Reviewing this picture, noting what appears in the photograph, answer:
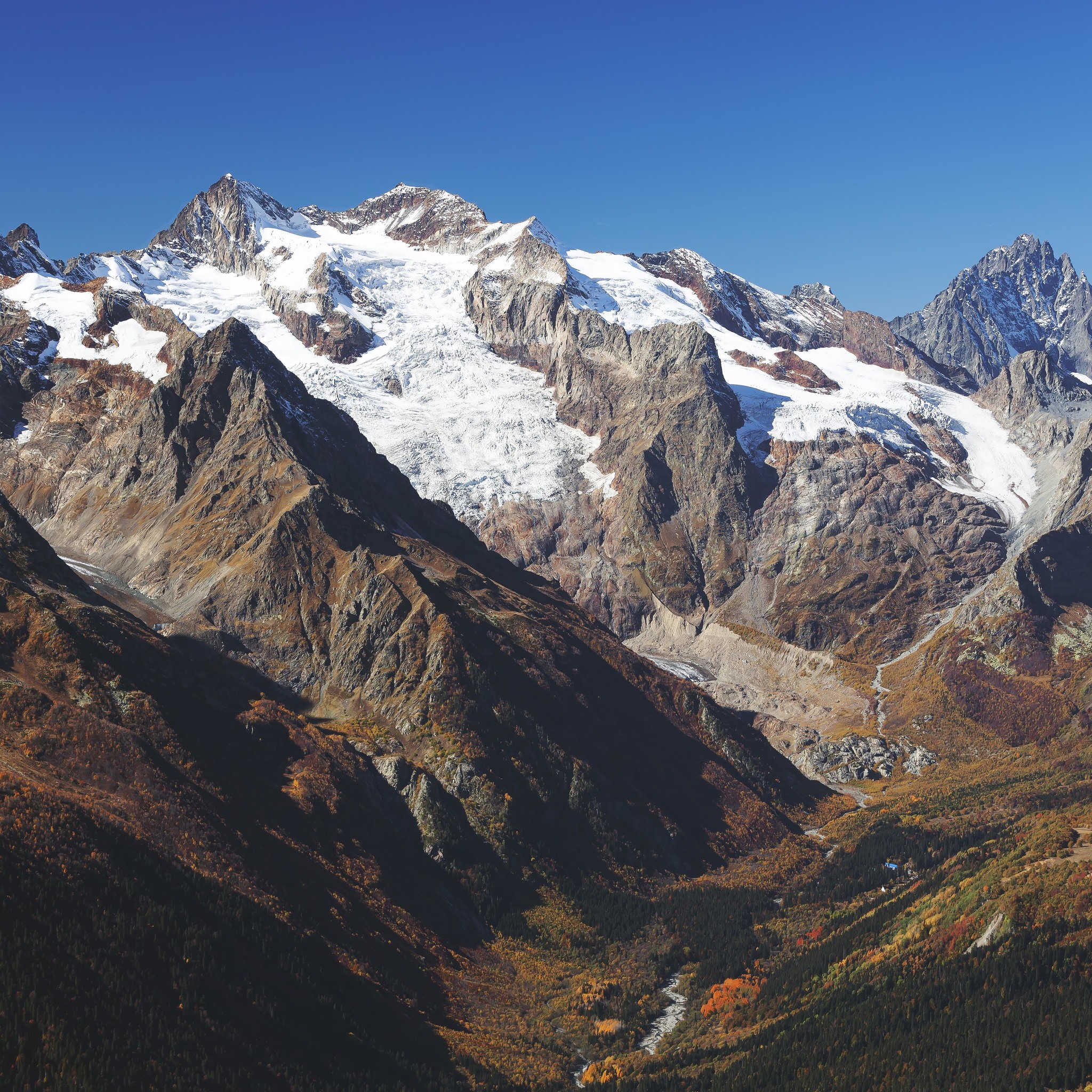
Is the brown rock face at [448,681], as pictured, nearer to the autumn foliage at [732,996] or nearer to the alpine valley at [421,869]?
the alpine valley at [421,869]

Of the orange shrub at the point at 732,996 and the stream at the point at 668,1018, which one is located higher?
the stream at the point at 668,1018

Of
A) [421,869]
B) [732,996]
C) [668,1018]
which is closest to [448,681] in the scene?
[421,869]

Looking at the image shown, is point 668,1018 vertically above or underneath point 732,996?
above

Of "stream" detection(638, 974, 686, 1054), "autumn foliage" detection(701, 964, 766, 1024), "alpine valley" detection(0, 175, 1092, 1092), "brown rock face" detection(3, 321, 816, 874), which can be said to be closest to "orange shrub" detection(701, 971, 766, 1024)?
"autumn foliage" detection(701, 964, 766, 1024)

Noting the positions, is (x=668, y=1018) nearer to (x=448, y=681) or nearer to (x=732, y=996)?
(x=732, y=996)

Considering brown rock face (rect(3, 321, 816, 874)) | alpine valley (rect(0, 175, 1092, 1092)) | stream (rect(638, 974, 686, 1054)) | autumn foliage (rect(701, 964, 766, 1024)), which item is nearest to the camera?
alpine valley (rect(0, 175, 1092, 1092))

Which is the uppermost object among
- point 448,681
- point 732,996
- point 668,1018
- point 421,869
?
point 448,681

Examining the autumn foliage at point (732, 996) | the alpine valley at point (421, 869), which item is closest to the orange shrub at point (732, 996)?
the autumn foliage at point (732, 996)

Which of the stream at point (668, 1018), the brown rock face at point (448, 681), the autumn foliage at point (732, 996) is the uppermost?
the brown rock face at point (448, 681)

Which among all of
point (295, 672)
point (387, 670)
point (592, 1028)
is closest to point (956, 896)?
point (592, 1028)

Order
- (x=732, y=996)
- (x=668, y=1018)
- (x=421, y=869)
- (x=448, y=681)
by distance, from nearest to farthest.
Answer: (x=668, y=1018)
(x=732, y=996)
(x=421, y=869)
(x=448, y=681)

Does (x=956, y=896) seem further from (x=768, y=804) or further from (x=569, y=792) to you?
(x=768, y=804)

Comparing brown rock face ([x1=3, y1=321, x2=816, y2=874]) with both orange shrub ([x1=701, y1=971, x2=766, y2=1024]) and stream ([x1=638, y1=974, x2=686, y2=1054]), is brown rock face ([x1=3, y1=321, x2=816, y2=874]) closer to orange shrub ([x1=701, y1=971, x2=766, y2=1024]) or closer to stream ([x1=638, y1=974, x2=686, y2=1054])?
stream ([x1=638, y1=974, x2=686, y2=1054])
